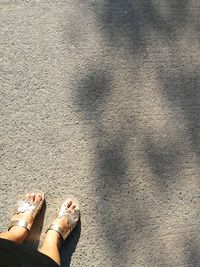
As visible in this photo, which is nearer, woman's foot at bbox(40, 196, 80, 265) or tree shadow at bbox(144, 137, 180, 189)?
woman's foot at bbox(40, 196, 80, 265)

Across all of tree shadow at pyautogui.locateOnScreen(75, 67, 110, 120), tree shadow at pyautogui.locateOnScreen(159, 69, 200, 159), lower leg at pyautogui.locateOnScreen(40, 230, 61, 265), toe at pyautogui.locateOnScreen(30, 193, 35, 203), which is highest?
tree shadow at pyautogui.locateOnScreen(75, 67, 110, 120)

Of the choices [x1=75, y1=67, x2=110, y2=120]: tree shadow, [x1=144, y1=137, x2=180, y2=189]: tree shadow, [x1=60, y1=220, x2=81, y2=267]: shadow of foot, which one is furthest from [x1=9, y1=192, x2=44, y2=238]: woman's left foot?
[x1=144, y1=137, x2=180, y2=189]: tree shadow

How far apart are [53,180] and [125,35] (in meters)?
1.15

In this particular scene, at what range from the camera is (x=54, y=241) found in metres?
2.56

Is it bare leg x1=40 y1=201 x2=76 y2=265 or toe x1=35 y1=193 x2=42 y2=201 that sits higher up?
toe x1=35 y1=193 x2=42 y2=201

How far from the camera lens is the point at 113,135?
9.29 ft

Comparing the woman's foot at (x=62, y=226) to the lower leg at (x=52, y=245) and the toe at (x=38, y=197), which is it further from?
the toe at (x=38, y=197)

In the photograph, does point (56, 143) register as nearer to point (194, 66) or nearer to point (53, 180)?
point (53, 180)

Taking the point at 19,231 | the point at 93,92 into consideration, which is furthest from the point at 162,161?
the point at 19,231

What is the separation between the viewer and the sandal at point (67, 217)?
2605mm

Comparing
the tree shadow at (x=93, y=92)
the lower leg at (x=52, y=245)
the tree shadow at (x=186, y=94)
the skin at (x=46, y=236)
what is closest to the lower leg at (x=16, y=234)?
the skin at (x=46, y=236)

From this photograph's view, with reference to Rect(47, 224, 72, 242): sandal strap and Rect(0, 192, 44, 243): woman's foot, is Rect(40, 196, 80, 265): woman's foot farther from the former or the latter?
Rect(0, 192, 44, 243): woman's foot

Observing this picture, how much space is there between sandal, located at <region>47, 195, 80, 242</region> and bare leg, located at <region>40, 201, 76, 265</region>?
0.01 metres

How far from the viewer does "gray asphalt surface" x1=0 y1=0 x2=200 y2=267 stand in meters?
2.66
